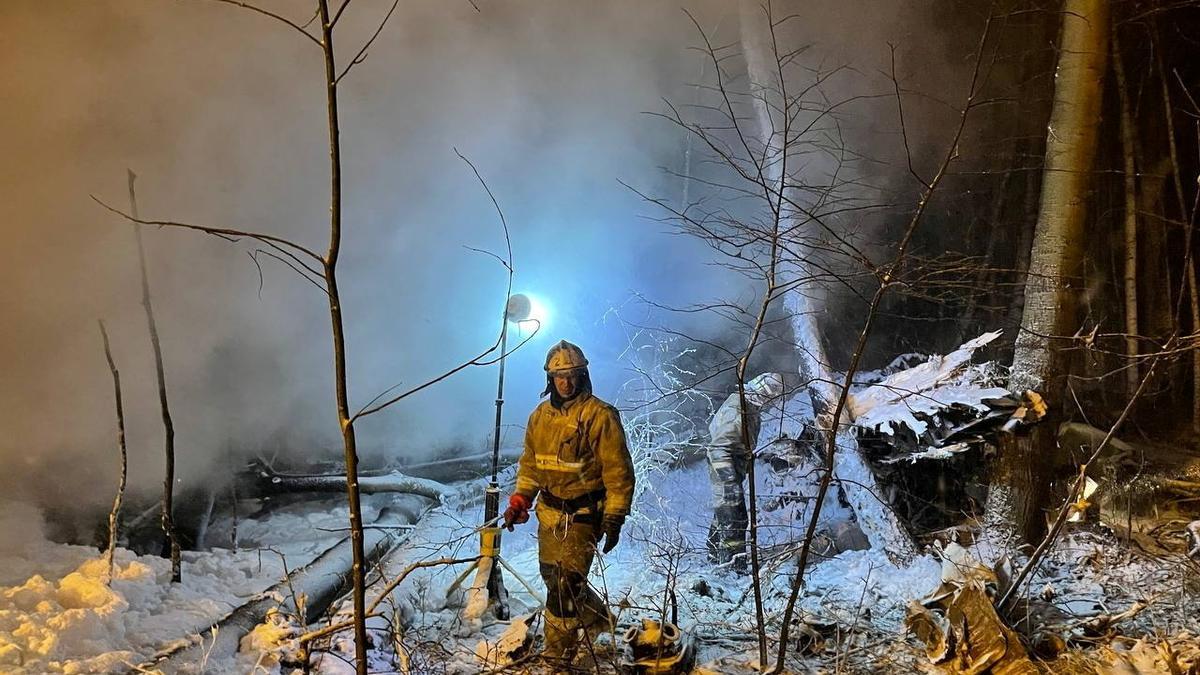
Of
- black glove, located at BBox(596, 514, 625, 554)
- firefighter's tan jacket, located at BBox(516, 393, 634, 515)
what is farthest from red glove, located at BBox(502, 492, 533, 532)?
black glove, located at BBox(596, 514, 625, 554)

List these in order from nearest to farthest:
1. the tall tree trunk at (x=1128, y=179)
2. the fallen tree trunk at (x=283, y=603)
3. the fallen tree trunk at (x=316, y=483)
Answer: the fallen tree trunk at (x=283, y=603), the fallen tree trunk at (x=316, y=483), the tall tree trunk at (x=1128, y=179)

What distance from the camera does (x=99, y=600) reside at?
4238 millimetres

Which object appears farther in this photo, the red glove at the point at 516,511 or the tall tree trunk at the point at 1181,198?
the tall tree trunk at the point at 1181,198

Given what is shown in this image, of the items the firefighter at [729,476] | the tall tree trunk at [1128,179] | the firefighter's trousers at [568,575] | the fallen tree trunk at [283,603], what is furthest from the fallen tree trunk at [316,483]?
the tall tree trunk at [1128,179]

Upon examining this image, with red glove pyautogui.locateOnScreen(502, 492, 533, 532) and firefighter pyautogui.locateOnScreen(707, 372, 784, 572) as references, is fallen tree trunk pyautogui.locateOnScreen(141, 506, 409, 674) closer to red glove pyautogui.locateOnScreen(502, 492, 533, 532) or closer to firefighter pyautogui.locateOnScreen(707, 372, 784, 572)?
red glove pyautogui.locateOnScreen(502, 492, 533, 532)

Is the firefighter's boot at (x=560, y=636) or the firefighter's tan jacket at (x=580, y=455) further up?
the firefighter's tan jacket at (x=580, y=455)

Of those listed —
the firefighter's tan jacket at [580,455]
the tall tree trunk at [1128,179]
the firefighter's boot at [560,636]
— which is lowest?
the firefighter's boot at [560,636]

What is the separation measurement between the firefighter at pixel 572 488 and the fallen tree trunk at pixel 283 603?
3.73 feet

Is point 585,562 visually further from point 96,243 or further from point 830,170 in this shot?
point 830,170

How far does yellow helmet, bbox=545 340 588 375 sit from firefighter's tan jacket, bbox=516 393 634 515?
24 cm

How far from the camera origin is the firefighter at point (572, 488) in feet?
14.9

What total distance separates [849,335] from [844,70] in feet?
14.2

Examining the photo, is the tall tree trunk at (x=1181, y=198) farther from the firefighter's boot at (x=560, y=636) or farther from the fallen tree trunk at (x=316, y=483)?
the fallen tree trunk at (x=316, y=483)

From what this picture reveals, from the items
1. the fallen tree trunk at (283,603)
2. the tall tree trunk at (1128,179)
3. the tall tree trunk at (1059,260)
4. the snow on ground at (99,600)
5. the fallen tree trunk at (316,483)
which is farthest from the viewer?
the tall tree trunk at (1128,179)
